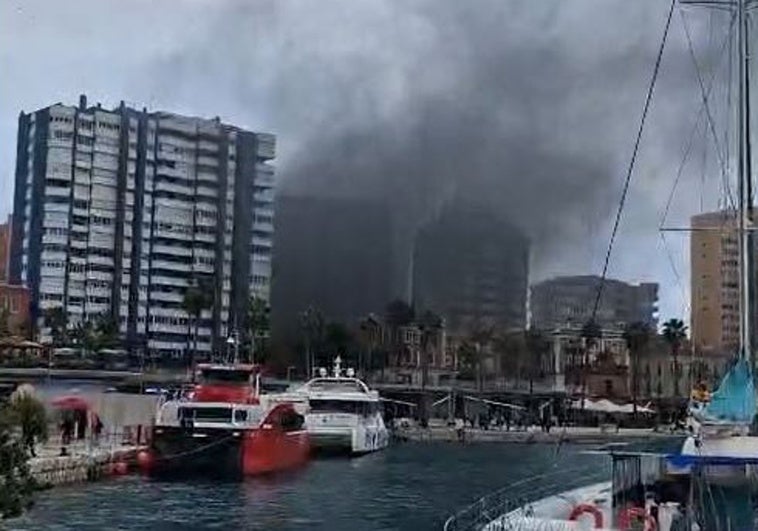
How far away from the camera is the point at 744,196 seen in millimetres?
29312

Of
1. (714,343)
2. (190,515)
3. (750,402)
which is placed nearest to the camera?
(750,402)

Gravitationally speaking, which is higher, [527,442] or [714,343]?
[714,343]

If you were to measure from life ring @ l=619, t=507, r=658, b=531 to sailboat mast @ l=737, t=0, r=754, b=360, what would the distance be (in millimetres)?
6662

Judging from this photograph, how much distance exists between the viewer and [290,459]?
250ft

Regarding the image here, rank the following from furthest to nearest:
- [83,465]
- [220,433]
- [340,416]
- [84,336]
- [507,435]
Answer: [84,336] → [507,435] → [340,416] → [220,433] → [83,465]

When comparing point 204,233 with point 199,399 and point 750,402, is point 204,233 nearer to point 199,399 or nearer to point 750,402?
point 199,399

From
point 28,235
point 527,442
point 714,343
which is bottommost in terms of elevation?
point 527,442

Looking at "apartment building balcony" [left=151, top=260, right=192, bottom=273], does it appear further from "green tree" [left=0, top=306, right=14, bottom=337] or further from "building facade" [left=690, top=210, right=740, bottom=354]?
"building facade" [left=690, top=210, right=740, bottom=354]

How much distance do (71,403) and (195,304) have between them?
87881mm

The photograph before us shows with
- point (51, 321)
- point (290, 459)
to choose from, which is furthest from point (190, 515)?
point (51, 321)

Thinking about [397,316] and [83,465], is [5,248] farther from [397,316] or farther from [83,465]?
[83,465]

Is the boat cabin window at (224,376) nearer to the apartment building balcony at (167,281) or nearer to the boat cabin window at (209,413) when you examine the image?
the boat cabin window at (209,413)

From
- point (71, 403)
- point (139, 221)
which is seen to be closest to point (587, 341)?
point (139, 221)

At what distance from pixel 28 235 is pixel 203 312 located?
2992 cm
